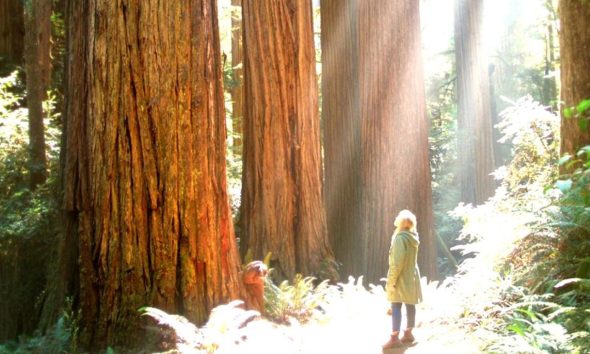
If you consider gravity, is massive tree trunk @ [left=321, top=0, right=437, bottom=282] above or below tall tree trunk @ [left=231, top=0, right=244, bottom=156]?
below

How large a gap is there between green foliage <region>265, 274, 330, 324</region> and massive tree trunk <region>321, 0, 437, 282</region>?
1.93m

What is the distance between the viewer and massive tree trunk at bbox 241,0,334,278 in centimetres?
1141

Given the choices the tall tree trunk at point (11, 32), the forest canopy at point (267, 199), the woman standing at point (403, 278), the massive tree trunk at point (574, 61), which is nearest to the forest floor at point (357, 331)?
the forest canopy at point (267, 199)

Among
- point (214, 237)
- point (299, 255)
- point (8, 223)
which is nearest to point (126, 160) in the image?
point (214, 237)

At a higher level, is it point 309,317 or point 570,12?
point 570,12

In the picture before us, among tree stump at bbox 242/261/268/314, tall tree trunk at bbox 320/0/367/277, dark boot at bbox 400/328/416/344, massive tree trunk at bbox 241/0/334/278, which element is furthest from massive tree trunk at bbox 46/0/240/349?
tall tree trunk at bbox 320/0/367/277

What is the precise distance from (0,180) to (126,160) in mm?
6305

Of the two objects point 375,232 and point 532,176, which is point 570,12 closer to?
point 532,176

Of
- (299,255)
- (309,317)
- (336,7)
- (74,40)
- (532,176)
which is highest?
(336,7)

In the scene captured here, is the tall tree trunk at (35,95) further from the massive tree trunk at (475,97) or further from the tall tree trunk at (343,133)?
the massive tree trunk at (475,97)

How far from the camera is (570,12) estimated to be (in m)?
8.13

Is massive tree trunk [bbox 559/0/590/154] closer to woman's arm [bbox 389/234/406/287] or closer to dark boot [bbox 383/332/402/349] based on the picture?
woman's arm [bbox 389/234/406/287]

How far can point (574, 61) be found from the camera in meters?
8.10

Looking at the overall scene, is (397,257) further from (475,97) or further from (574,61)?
(475,97)
